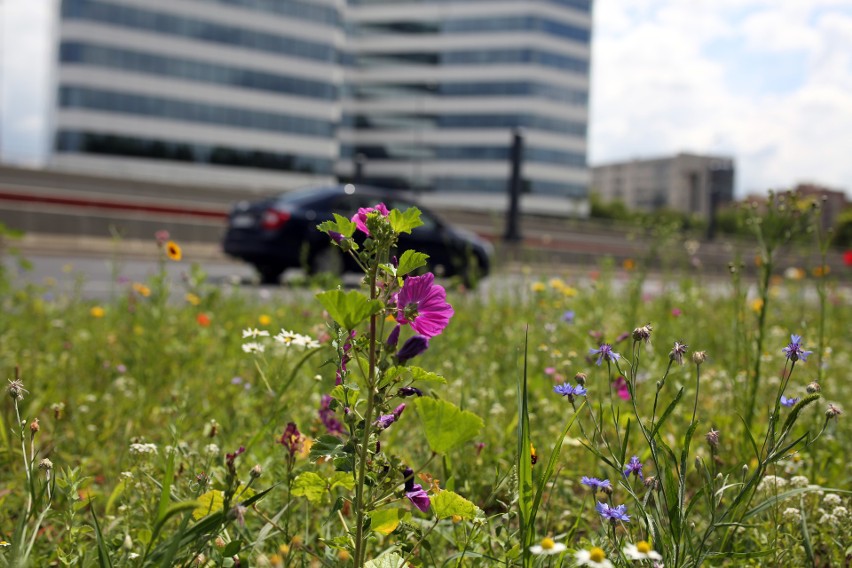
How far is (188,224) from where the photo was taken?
1669 cm

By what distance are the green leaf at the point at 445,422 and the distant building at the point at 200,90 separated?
2221 inches

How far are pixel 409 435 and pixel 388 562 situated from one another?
140cm

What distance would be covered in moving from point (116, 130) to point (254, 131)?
11683 mm

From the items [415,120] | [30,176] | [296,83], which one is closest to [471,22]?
[415,120]

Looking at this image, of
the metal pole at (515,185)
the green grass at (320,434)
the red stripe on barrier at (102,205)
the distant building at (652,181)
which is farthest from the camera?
the distant building at (652,181)

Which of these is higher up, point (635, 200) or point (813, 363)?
point (635, 200)

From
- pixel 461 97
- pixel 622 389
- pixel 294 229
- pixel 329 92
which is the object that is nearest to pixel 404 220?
pixel 622 389

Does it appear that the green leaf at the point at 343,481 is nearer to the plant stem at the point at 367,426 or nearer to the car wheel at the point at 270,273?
the plant stem at the point at 367,426

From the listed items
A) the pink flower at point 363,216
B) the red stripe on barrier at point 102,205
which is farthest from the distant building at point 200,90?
the pink flower at point 363,216

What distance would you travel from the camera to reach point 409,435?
2707 mm

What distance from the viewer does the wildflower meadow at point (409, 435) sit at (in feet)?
3.89

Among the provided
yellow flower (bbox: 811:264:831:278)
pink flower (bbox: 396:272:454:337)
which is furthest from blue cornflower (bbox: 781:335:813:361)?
yellow flower (bbox: 811:264:831:278)

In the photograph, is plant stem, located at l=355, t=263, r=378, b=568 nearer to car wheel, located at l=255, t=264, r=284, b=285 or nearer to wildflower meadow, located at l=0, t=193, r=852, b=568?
wildflower meadow, located at l=0, t=193, r=852, b=568

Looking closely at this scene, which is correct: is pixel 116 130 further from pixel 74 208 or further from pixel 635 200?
pixel 635 200
